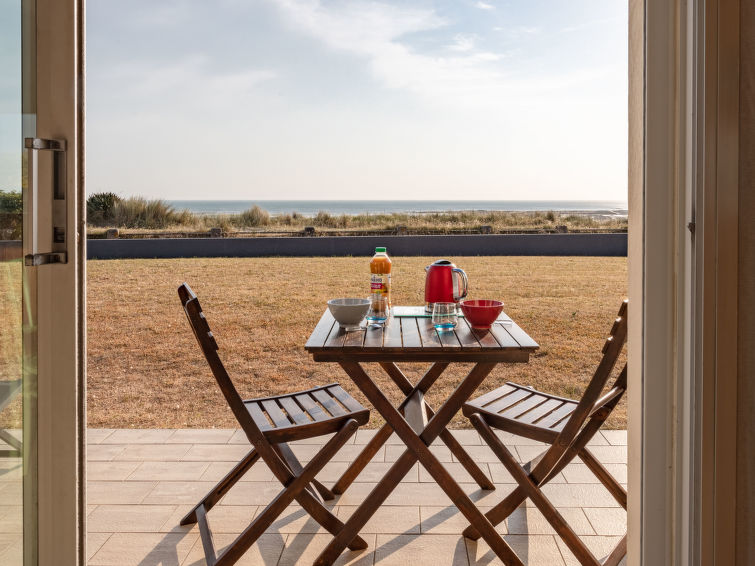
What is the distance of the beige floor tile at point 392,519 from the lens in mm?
2338

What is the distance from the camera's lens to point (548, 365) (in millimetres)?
5020

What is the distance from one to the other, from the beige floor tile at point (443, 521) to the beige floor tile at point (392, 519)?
3cm

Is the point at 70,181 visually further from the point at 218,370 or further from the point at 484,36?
the point at 484,36

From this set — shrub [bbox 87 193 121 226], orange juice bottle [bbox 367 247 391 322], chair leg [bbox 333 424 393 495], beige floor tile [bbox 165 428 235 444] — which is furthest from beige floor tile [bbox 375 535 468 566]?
shrub [bbox 87 193 121 226]

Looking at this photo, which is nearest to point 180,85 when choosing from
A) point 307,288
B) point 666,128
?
point 307,288

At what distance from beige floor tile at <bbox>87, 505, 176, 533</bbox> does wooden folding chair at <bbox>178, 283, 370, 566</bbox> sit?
0.42 feet

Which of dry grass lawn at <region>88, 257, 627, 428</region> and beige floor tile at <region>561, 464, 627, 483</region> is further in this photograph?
dry grass lawn at <region>88, 257, 627, 428</region>

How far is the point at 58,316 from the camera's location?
144cm

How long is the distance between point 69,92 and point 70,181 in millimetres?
202

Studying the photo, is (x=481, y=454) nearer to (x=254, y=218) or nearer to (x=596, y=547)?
(x=596, y=547)

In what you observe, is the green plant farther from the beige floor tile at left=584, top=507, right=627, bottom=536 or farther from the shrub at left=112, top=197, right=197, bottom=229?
the shrub at left=112, top=197, right=197, bottom=229

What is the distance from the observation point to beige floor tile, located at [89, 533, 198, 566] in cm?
212

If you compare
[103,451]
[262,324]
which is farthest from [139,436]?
[262,324]

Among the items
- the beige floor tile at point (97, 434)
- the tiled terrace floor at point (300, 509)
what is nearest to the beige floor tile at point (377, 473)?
the tiled terrace floor at point (300, 509)
